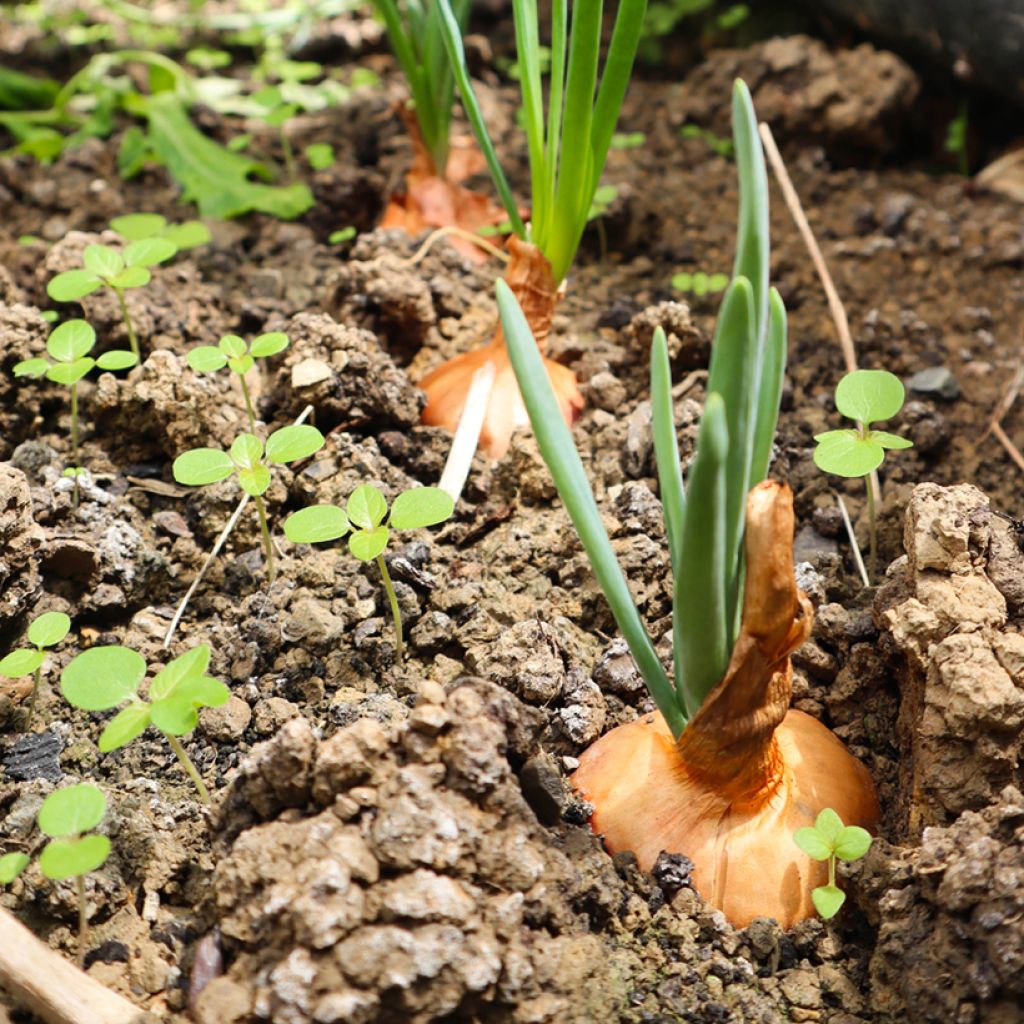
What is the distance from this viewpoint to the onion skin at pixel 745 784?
109cm

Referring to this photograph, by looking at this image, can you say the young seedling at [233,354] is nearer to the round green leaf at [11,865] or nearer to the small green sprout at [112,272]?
the small green sprout at [112,272]

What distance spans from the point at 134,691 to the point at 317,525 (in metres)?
0.29

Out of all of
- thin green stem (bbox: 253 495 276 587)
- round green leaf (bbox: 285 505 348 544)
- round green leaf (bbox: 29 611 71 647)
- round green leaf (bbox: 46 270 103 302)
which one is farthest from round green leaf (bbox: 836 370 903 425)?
round green leaf (bbox: 46 270 103 302)

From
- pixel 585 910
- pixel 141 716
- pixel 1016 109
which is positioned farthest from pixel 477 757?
pixel 1016 109

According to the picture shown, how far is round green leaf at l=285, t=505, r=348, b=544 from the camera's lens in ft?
4.30

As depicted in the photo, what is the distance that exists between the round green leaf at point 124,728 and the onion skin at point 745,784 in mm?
477

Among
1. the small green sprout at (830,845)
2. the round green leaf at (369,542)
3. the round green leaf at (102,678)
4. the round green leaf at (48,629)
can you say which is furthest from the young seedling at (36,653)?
the small green sprout at (830,845)

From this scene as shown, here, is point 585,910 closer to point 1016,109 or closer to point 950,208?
point 950,208

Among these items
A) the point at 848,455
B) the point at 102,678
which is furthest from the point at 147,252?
the point at 848,455

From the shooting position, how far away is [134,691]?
1160 mm

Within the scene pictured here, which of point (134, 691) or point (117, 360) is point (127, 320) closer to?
point (117, 360)

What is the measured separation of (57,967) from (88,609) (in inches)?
21.1

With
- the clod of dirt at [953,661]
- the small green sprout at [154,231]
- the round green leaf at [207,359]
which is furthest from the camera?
the small green sprout at [154,231]

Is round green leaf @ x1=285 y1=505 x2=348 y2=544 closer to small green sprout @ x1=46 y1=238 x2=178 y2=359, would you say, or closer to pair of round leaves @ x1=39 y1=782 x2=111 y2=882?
pair of round leaves @ x1=39 y1=782 x2=111 y2=882
